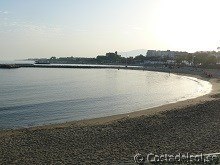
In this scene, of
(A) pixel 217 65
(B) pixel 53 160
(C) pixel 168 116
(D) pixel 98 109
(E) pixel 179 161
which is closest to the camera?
(E) pixel 179 161

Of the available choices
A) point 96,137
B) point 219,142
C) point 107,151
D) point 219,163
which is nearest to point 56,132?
point 96,137

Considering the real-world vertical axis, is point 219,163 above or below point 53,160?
above

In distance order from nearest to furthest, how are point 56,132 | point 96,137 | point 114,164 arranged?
point 114,164 < point 96,137 < point 56,132

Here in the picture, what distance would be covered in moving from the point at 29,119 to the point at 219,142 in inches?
697

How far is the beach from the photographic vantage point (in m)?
16.8

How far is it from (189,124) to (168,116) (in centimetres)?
405

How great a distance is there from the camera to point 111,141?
20.2 meters

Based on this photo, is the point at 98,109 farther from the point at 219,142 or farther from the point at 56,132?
the point at 219,142

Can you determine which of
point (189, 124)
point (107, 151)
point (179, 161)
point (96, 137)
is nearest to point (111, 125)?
point (96, 137)

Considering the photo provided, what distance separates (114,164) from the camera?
1515 cm

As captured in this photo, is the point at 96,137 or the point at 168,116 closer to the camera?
the point at 96,137

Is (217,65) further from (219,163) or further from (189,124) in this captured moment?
(219,163)

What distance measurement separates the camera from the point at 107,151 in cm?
1781

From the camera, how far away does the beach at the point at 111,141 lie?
663 inches
